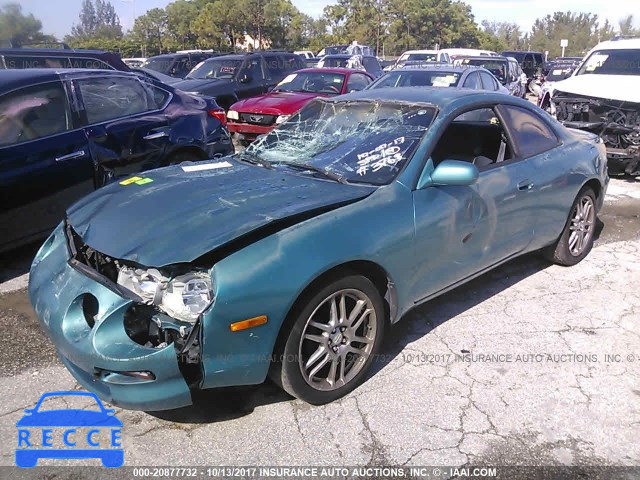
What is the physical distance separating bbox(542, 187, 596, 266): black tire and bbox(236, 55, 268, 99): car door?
9167mm

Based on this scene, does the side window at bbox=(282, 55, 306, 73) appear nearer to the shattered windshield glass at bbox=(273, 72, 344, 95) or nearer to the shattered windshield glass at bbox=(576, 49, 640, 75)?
the shattered windshield glass at bbox=(273, 72, 344, 95)

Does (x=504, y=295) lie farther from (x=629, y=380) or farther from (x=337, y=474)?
(x=337, y=474)

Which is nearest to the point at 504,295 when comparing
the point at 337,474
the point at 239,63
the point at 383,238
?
the point at 383,238

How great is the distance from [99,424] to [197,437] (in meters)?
0.51

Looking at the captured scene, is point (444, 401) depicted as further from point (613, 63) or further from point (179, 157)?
point (613, 63)

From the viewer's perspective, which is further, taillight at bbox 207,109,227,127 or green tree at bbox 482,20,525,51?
green tree at bbox 482,20,525,51

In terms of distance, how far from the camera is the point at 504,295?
434cm

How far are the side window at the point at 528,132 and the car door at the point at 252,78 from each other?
359 inches

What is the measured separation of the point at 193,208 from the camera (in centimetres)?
293

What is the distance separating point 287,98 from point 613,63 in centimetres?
563

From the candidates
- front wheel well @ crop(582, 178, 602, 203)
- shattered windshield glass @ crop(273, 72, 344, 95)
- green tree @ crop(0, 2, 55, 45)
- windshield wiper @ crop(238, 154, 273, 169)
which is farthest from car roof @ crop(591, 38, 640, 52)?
green tree @ crop(0, 2, 55, 45)

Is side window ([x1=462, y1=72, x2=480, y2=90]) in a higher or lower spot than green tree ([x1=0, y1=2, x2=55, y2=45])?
lower

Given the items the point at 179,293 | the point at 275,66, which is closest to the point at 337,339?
the point at 179,293

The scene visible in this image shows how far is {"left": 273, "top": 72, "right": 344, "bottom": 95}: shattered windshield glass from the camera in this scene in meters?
10.5
